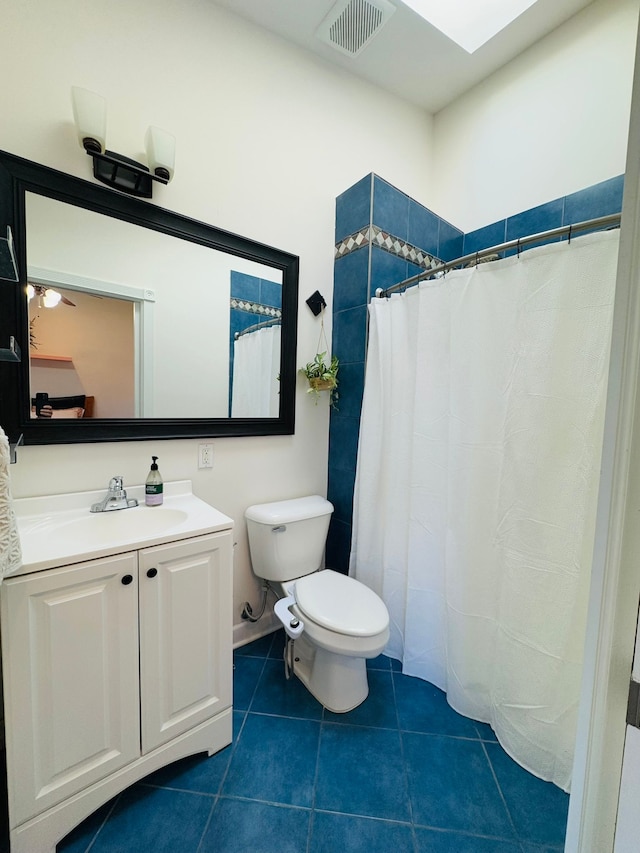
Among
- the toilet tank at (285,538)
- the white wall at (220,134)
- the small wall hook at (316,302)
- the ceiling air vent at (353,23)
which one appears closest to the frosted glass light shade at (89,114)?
the white wall at (220,134)

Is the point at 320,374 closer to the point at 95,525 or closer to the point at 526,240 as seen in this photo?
the point at 526,240

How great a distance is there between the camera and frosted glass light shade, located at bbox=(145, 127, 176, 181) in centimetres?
122

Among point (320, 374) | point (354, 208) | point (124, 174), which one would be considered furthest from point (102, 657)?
point (354, 208)

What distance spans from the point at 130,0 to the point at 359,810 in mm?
2971

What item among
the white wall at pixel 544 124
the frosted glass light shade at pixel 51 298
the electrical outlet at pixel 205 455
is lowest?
the electrical outlet at pixel 205 455

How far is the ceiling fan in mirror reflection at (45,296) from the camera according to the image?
1.14m

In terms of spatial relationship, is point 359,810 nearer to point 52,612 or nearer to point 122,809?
point 122,809

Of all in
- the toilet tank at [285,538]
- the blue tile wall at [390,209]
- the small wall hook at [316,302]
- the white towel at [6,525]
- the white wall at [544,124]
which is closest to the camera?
the white towel at [6,525]

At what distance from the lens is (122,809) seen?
1.01m

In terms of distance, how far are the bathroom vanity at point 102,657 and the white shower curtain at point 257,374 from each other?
23.8 inches

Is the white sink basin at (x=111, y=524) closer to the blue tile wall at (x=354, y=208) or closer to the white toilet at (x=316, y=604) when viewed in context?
the white toilet at (x=316, y=604)

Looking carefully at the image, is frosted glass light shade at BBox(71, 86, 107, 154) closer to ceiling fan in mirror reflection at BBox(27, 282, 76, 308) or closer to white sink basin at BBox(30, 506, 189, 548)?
ceiling fan in mirror reflection at BBox(27, 282, 76, 308)

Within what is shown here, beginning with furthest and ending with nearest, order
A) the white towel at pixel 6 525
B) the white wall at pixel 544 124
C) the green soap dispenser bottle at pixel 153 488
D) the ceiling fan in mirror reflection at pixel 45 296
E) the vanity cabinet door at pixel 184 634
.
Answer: the white wall at pixel 544 124
the green soap dispenser bottle at pixel 153 488
the ceiling fan in mirror reflection at pixel 45 296
the vanity cabinet door at pixel 184 634
the white towel at pixel 6 525

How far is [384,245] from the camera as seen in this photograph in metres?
1.72
